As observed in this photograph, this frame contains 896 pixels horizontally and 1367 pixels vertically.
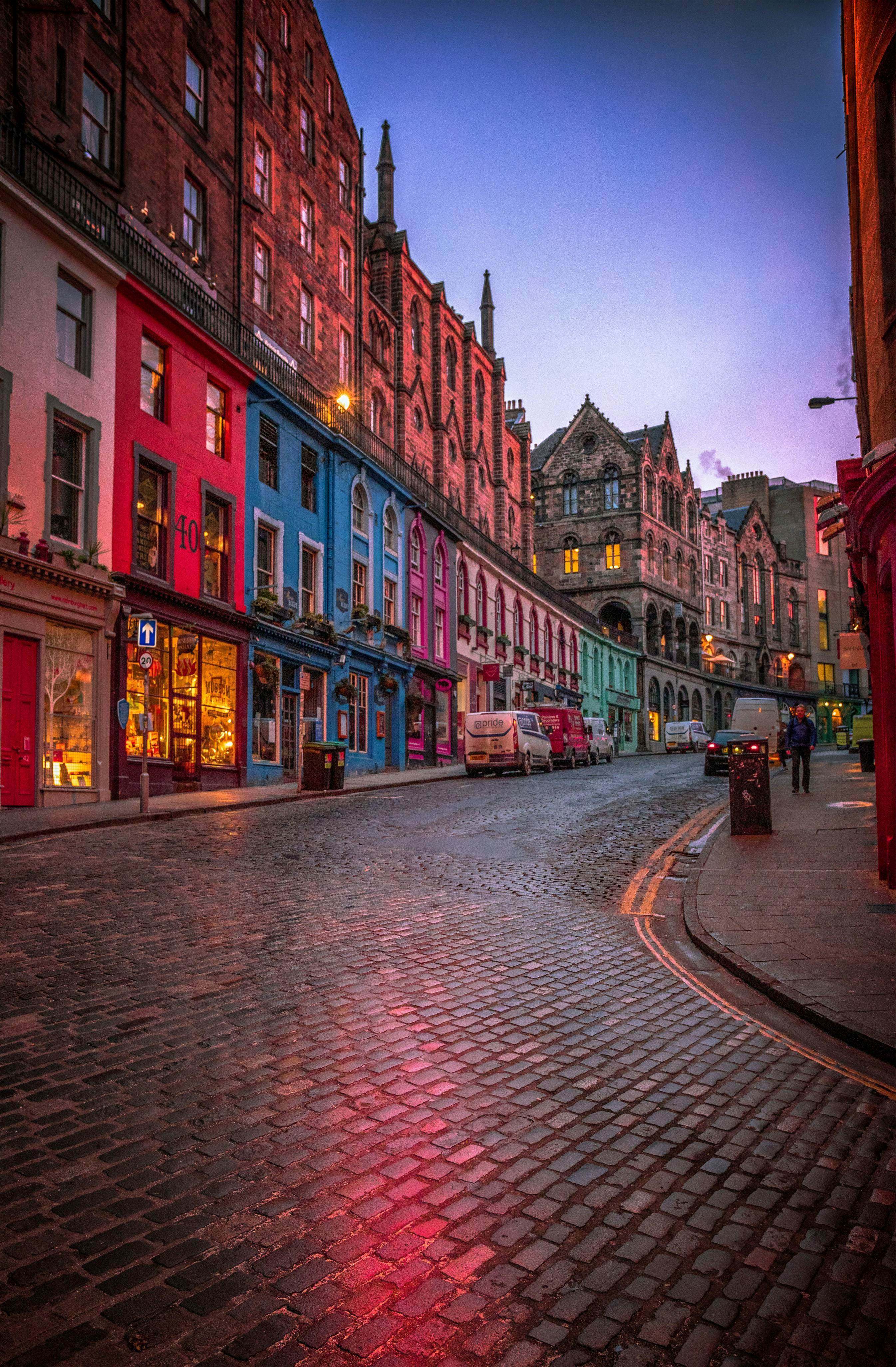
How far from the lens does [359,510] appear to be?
31.5m

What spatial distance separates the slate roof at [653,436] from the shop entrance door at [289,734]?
52.9 meters

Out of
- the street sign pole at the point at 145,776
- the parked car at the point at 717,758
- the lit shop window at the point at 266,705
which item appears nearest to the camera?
the street sign pole at the point at 145,776

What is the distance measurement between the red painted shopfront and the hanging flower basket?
4.90 m

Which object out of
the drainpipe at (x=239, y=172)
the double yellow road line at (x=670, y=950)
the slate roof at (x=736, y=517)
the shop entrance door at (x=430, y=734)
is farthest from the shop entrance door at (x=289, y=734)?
the slate roof at (x=736, y=517)

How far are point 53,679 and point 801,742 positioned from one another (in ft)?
49.4

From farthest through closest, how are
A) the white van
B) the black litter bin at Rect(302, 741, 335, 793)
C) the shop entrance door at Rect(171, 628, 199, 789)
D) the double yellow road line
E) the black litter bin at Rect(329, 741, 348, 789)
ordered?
1. the white van
2. the black litter bin at Rect(329, 741, 348, 789)
3. the black litter bin at Rect(302, 741, 335, 793)
4. the shop entrance door at Rect(171, 628, 199, 789)
5. the double yellow road line

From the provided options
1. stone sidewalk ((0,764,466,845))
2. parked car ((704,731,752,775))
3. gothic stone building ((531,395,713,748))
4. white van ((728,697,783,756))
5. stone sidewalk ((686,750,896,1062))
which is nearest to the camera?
stone sidewalk ((686,750,896,1062))

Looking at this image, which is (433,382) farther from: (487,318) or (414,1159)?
(414,1159)

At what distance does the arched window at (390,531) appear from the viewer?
33438 mm

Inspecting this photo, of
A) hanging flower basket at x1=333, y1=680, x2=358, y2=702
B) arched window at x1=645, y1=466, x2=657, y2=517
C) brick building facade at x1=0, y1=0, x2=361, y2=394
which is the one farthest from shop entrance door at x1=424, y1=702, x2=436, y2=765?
arched window at x1=645, y1=466, x2=657, y2=517

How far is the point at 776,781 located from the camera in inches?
996

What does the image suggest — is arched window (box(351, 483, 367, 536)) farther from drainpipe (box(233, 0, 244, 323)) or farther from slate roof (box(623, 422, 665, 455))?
slate roof (box(623, 422, 665, 455))

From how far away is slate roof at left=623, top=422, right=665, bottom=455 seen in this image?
7381 centimetres

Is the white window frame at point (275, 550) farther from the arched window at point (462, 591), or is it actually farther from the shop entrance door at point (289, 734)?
the arched window at point (462, 591)
